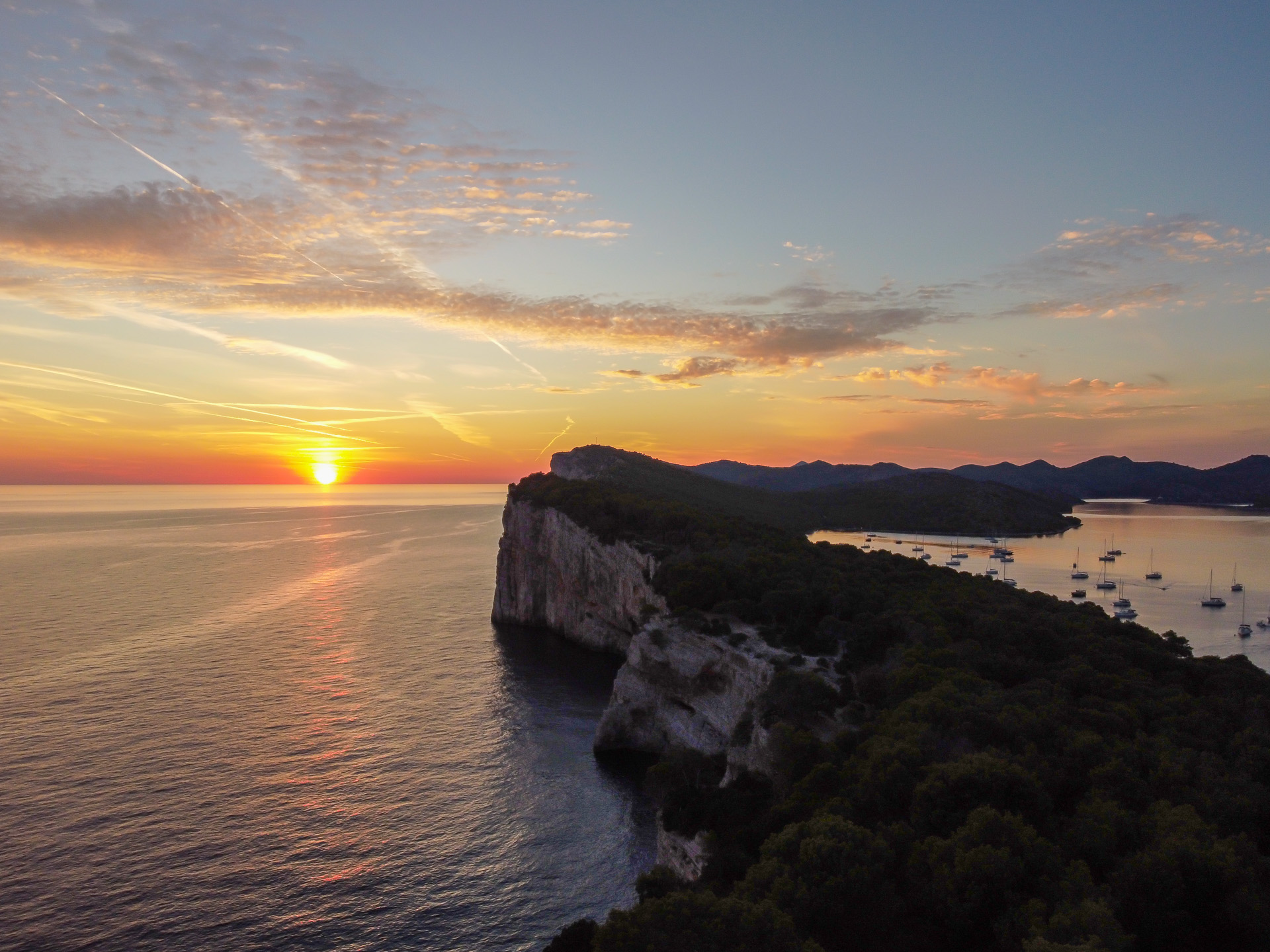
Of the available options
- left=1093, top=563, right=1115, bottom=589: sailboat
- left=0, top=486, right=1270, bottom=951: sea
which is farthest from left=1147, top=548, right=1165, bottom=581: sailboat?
left=0, top=486, right=1270, bottom=951: sea

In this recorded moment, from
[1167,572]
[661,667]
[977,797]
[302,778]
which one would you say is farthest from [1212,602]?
[302,778]

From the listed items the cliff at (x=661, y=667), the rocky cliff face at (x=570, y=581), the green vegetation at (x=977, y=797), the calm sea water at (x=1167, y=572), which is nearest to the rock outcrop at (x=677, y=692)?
the cliff at (x=661, y=667)

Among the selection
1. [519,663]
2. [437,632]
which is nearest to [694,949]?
[519,663]

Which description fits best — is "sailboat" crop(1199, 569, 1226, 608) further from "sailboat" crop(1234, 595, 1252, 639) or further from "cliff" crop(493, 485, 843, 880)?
"cliff" crop(493, 485, 843, 880)

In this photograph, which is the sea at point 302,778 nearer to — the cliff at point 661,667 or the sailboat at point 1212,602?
the cliff at point 661,667

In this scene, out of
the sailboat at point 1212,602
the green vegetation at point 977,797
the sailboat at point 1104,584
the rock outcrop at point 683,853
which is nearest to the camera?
the green vegetation at point 977,797

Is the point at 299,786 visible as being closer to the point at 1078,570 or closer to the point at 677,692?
the point at 677,692
